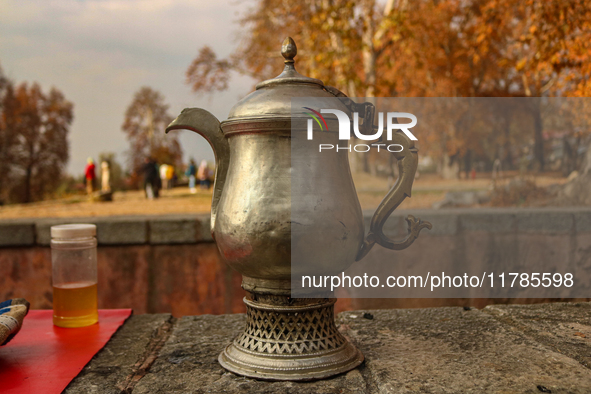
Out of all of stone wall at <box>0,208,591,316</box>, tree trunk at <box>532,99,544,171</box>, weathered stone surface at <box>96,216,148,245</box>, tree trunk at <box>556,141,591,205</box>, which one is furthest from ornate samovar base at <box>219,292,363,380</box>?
tree trunk at <box>532,99,544,171</box>

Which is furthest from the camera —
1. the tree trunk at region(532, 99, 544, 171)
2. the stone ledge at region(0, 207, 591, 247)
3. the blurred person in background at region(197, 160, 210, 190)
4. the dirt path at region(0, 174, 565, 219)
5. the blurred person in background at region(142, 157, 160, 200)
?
the blurred person in background at region(197, 160, 210, 190)

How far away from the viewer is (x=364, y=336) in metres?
1.75

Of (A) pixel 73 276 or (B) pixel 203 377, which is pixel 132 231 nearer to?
(A) pixel 73 276

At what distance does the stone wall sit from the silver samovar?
249 centimetres

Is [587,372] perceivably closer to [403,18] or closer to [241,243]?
[241,243]

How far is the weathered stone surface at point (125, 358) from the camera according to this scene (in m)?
1.34

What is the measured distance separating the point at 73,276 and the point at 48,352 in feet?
1.23

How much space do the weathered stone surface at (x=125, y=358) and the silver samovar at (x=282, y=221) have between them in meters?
0.28

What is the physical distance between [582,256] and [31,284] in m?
4.52

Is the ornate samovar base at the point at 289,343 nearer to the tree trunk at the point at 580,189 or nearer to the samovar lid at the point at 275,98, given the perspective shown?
the samovar lid at the point at 275,98

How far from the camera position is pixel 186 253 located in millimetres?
4152

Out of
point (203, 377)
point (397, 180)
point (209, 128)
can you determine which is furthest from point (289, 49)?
point (203, 377)

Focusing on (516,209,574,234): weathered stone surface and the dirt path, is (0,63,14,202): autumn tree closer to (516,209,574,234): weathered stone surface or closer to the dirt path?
the dirt path

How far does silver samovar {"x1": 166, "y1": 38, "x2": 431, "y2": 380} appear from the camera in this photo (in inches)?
50.8
